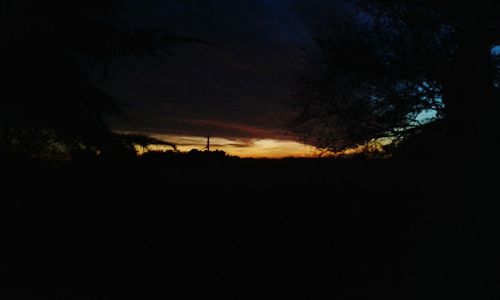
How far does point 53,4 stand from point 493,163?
10984 millimetres

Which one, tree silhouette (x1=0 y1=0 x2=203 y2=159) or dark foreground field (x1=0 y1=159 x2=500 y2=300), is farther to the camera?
dark foreground field (x1=0 y1=159 x2=500 y2=300)

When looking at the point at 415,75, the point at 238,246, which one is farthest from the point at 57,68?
the point at 415,75

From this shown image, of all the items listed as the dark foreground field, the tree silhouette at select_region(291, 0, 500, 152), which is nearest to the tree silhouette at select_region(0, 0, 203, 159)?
the dark foreground field

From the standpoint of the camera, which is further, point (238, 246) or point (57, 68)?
point (238, 246)

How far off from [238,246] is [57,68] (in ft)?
14.6

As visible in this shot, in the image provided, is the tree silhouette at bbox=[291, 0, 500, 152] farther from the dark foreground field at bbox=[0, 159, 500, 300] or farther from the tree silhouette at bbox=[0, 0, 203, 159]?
the tree silhouette at bbox=[0, 0, 203, 159]

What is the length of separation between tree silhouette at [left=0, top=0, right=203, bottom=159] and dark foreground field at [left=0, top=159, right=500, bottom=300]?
2.29 meters

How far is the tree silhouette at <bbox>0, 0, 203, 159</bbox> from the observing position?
2.13m

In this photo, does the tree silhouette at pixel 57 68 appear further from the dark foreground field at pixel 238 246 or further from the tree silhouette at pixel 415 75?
the tree silhouette at pixel 415 75

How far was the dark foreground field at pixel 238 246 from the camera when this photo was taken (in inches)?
209

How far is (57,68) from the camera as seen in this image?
226 centimetres

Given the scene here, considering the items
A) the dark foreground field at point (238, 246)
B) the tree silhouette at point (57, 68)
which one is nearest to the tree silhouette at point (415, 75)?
the dark foreground field at point (238, 246)

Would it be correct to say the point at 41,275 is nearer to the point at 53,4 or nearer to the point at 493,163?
the point at 53,4

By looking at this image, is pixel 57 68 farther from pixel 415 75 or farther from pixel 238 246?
pixel 415 75
